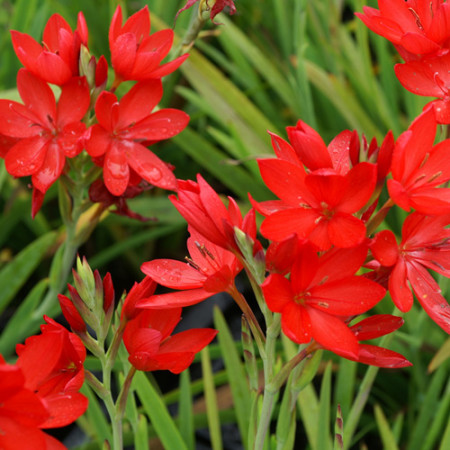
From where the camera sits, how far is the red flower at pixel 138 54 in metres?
0.75

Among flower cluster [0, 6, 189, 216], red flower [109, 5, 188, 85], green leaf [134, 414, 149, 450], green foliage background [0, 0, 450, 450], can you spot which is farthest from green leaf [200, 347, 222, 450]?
red flower [109, 5, 188, 85]

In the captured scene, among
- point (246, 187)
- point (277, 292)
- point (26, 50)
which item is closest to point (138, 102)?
point (26, 50)

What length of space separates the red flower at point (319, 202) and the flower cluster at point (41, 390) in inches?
7.0

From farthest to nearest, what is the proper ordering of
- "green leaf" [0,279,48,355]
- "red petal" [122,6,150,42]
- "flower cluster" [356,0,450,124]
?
"green leaf" [0,279,48,355]
"red petal" [122,6,150,42]
"flower cluster" [356,0,450,124]

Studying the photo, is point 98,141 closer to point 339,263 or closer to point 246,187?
point 339,263

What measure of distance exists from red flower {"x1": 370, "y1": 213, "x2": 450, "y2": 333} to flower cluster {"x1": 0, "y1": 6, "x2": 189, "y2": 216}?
32 cm

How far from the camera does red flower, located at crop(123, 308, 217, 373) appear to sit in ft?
1.79

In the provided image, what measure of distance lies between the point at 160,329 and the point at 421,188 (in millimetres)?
255

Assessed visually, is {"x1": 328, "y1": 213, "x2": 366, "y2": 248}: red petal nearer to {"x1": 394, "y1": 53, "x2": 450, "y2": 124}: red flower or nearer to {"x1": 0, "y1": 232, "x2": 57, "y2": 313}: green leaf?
{"x1": 394, "y1": 53, "x2": 450, "y2": 124}: red flower

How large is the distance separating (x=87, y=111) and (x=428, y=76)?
0.41 m

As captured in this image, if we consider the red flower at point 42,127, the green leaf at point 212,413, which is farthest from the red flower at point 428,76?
the green leaf at point 212,413

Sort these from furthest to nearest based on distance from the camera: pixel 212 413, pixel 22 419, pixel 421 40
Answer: pixel 212 413
pixel 421 40
pixel 22 419

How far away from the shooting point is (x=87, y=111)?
82 cm

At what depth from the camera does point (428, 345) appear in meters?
1.26
